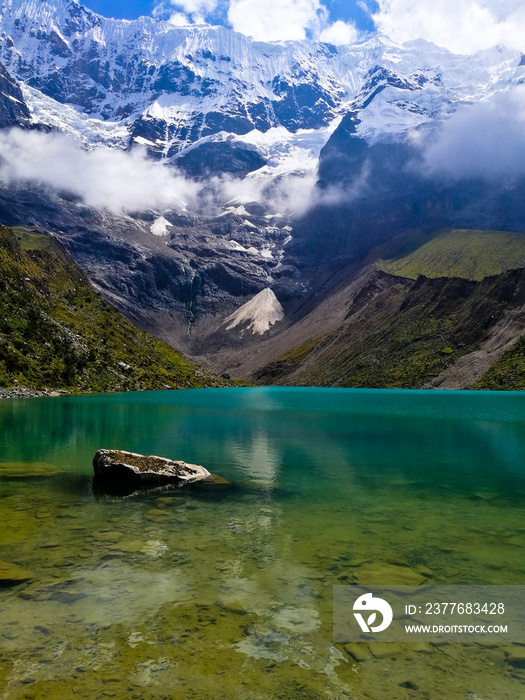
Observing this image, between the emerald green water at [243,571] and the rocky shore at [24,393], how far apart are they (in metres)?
78.1

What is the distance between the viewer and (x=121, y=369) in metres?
154

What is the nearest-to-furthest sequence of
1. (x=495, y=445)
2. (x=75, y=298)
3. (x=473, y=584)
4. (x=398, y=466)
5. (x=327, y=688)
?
(x=327, y=688) → (x=473, y=584) → (x=398, y=466) → (x=495, y=445) → (x=75, y=298)

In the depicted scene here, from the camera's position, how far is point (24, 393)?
107m

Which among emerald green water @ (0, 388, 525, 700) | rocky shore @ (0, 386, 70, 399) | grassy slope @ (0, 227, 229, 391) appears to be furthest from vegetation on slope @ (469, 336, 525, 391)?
emerald green water @ (0, 388, 525, 700)

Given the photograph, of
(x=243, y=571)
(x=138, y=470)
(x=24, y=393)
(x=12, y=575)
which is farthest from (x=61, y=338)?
(x=243, y=571)

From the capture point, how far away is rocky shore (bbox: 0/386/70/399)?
103 metres

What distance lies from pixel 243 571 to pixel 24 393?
10626cm

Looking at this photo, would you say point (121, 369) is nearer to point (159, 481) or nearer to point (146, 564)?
point (159, 481)

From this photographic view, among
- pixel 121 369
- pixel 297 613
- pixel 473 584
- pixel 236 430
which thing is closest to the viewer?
pixel 297 613

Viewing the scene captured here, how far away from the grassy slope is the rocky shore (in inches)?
73.1

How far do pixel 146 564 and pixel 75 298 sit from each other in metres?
180

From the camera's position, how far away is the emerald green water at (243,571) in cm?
894

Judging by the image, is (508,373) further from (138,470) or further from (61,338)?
(138,470)

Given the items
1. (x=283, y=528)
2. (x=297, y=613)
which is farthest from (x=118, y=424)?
(x=297, y=613)
